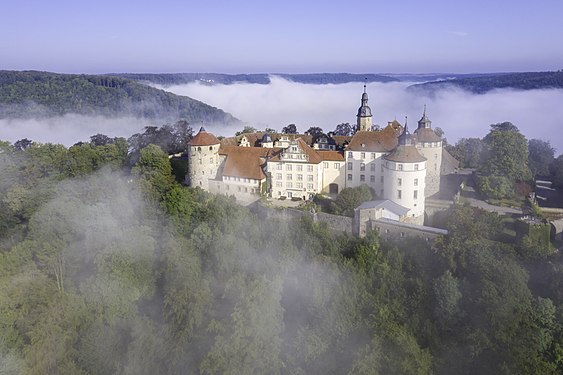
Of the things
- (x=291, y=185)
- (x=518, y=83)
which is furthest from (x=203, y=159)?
(x=518, y=83)

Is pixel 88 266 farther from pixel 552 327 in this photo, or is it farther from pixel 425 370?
pixel 552 327

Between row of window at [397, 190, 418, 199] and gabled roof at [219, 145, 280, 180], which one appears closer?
row of window at [397, 190, 418, 199]

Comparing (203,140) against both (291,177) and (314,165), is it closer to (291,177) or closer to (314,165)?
(291,177)

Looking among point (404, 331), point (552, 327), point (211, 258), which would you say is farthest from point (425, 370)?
point (211, 258)

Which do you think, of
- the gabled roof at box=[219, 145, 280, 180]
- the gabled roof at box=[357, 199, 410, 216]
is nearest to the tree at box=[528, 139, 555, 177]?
the gabled roof at box=[357, 199, 410, 216]

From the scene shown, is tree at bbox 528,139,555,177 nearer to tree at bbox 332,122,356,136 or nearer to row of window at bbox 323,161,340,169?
row of window at bbox 323,161,340,169

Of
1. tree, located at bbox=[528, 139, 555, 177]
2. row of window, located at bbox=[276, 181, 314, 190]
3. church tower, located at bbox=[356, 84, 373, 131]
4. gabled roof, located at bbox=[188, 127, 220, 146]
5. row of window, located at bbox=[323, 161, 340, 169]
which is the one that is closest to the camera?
row of window, located at bbox=[276, 181, 314, 190]

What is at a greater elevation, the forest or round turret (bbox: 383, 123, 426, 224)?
round turret (bbox: 383, 123, 426, 224)
